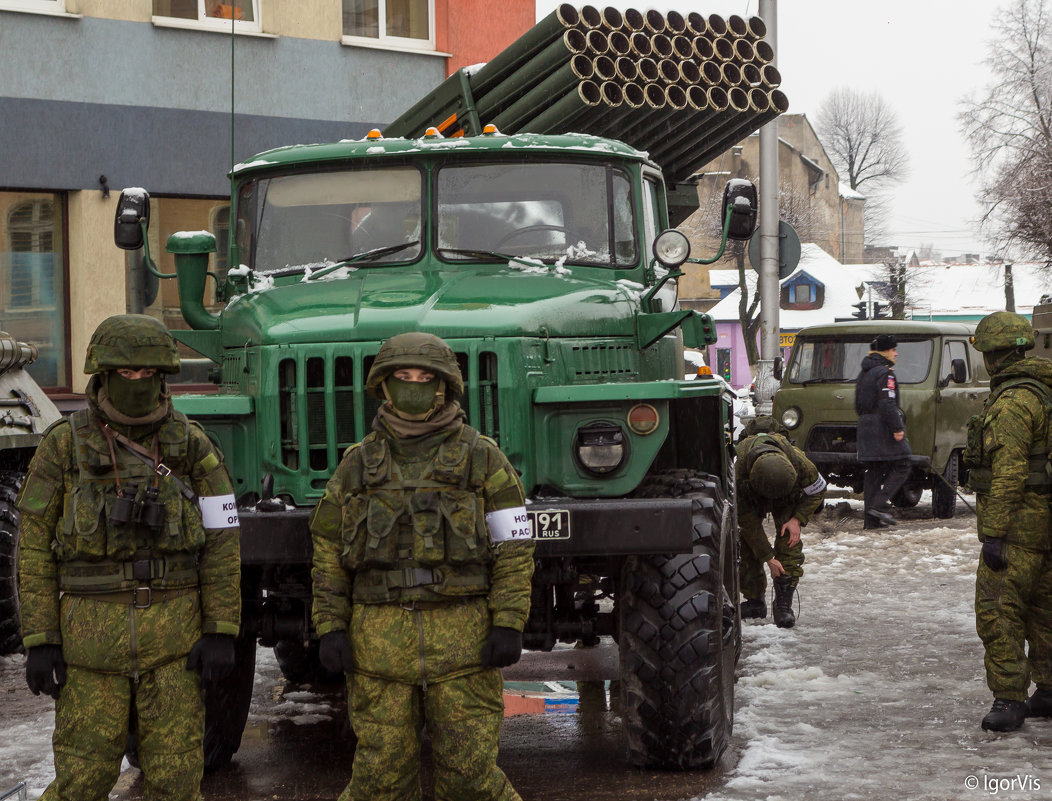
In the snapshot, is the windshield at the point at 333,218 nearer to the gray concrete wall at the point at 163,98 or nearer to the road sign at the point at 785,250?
the road sign at the point at 785,250

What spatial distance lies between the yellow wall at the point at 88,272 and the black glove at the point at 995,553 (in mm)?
10280

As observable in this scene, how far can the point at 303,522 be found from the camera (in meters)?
5.71

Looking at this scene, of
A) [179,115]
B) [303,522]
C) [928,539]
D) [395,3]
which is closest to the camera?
[303,522]

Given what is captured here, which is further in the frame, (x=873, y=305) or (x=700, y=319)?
(x=873, y=305)

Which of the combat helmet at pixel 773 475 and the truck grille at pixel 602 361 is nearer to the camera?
the truck grille at pixel 602 361

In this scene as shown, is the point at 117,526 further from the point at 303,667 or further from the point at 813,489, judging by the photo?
the point at 813,489

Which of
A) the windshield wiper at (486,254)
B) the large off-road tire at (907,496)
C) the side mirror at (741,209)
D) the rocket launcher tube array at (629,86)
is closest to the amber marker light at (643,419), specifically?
the windshield wiper at (486,254)

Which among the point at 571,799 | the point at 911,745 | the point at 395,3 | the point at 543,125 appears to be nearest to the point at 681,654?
the point at 571,799

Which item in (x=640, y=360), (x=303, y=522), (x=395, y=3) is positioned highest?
(x=395, y=3)

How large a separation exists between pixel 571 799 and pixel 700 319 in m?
2.50

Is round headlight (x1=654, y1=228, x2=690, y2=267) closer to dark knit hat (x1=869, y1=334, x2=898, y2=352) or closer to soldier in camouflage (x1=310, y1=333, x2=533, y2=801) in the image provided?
soldier in camouflage (x1=310, y1=333, x2=533, y2=801)

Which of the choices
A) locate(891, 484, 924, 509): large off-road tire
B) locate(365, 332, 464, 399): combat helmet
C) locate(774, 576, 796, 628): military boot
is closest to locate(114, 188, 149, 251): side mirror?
locate(365, 332, 464, 399): combat helmet

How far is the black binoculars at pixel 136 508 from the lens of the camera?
15.0 ft

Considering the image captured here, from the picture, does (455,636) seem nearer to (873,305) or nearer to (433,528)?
(433,528)
